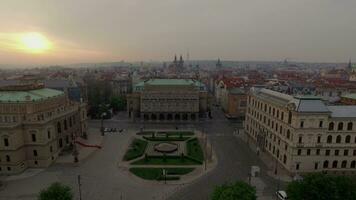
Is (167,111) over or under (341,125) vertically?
under

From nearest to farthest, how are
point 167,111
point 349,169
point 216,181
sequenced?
point 216,181, point 349,169, point 167,111

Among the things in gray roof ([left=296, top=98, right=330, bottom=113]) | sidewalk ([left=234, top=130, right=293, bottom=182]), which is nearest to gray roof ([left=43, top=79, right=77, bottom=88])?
sidewalk ([left=234, top=130, right=293, bottom=182])

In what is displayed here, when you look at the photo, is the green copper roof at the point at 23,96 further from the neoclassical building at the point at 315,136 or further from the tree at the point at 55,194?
the neoclassical building at the point at 315,136

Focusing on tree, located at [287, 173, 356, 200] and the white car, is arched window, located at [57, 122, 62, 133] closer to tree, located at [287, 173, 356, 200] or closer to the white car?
the white car

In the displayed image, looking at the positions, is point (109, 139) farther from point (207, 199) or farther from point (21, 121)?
point (207, 199)

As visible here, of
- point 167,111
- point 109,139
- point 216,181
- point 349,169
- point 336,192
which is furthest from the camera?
point 167,111

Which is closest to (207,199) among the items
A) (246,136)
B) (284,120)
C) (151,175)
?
(151,175)
